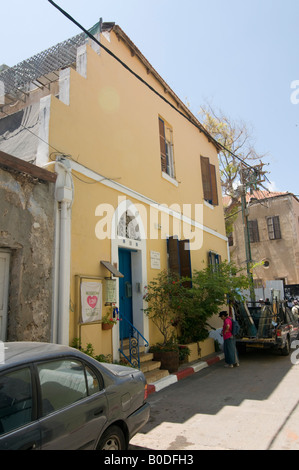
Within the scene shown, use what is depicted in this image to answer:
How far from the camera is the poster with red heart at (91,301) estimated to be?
6469mm

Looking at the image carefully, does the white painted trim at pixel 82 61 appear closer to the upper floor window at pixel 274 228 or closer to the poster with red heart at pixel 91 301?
the poster with red heart at pixel 91 301

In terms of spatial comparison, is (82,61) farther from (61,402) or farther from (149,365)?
(61,402)

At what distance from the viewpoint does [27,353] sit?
2.71 m

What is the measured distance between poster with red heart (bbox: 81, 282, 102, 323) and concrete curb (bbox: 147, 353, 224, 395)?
1762mm

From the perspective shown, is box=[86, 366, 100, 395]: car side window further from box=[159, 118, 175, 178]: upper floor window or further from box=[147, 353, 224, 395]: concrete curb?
box=[159, 118, 175, 178]: upper floor window

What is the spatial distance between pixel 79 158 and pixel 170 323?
507 centimetres

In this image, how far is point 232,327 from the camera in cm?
882

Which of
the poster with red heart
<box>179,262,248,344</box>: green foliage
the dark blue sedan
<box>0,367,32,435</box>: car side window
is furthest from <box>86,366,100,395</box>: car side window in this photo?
<box>179,262,248,344</box>: green foliage

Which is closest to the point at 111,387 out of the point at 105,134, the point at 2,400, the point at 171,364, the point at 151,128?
the point at 2,400

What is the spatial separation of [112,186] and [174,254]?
3184mm

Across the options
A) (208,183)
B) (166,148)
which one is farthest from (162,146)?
(208,183)

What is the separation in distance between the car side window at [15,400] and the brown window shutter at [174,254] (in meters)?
7.66

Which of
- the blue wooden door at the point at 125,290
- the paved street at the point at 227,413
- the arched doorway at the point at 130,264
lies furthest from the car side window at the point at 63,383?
the blue wooden door at the point at 125,290
